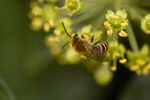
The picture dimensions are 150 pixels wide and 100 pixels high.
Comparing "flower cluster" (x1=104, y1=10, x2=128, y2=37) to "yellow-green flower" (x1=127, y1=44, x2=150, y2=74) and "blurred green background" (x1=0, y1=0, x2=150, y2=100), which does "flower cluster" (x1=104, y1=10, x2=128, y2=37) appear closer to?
"yellow-green flower" (x1=127, y1=44, x2=150, y2=74)

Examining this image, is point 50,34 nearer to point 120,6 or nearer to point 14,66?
point 14,66

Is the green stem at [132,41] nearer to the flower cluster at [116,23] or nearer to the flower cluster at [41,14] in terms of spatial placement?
the flower cluster at [116,23]

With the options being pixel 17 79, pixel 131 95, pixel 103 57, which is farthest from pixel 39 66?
pixel 103 57

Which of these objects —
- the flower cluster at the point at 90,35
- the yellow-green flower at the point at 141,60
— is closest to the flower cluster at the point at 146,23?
the flower cluster at the point at 90,35

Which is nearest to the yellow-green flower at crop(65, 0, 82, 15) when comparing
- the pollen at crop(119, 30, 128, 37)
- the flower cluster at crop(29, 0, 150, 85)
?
the flower cluster at crop(29, 0, 150, 85)

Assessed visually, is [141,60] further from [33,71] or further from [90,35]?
[33,71]
